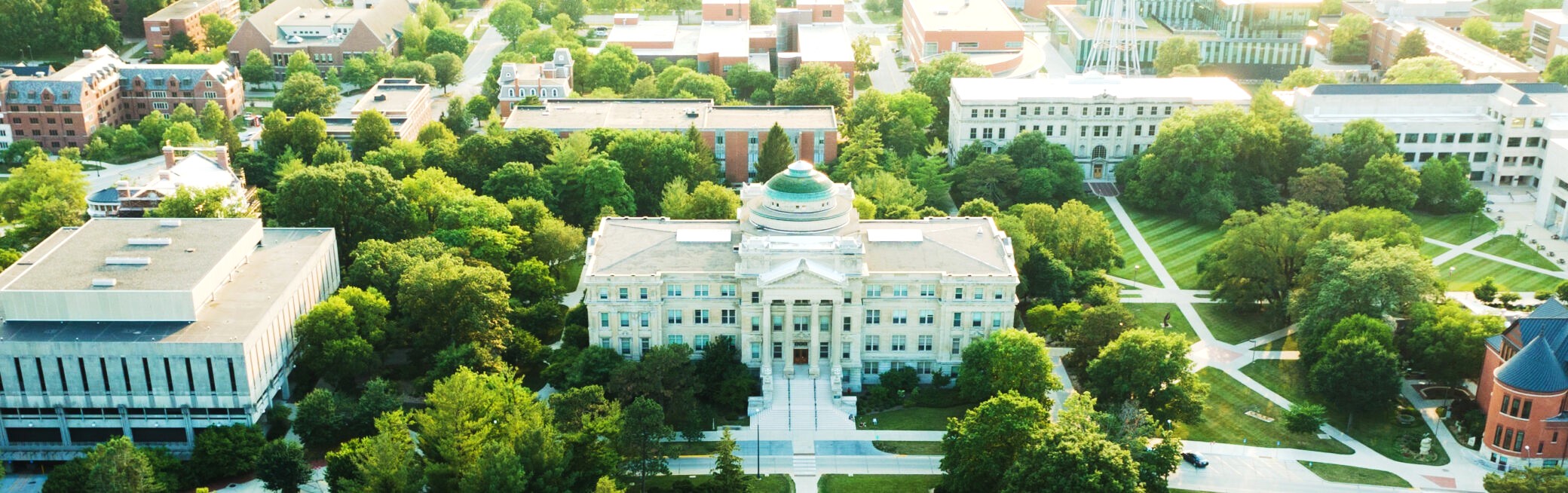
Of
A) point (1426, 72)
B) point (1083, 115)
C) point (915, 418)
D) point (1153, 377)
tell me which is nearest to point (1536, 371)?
point (1153, 377)

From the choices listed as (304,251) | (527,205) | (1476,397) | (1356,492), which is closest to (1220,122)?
(1476,397)

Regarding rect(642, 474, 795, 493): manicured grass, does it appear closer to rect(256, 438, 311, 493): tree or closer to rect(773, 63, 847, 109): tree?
rect(256, 438, 311, 493): tree

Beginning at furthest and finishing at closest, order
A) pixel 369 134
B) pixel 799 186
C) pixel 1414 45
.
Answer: pixel 1414 45, pixel 369 134, pixel 799 186

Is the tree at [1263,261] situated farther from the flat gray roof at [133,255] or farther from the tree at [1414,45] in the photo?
the flat gray roof at [133,255]

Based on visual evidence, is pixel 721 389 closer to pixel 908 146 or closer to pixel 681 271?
pixel 681 271

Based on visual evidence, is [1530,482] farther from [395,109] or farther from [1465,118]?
[395,109]
